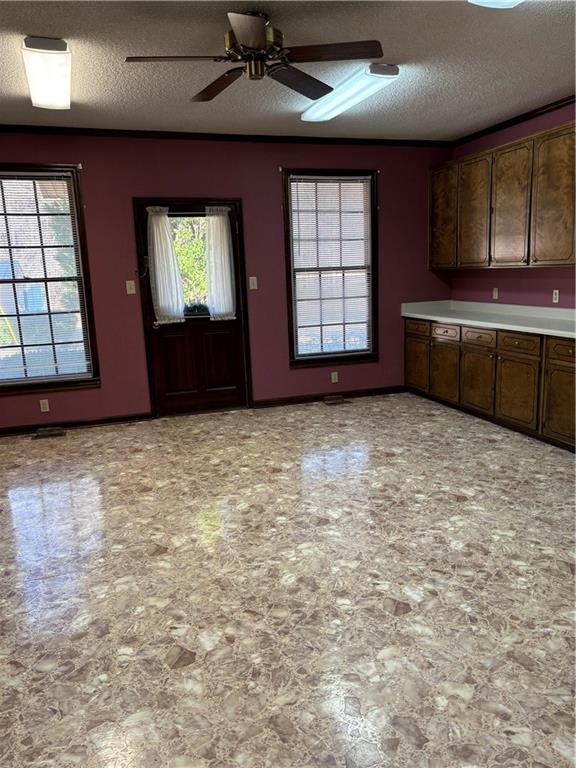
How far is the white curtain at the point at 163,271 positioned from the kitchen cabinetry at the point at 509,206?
2793 millimetres

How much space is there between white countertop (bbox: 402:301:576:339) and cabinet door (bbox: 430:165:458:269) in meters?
0.50

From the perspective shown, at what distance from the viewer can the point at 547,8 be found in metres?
2.79

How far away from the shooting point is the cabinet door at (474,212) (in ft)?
16.3

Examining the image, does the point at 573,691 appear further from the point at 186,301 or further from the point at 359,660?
the point at 186,301

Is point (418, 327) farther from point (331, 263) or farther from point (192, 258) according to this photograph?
point (192, 258)

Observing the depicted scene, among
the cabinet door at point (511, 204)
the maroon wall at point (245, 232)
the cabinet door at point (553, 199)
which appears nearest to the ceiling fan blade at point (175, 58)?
the maroon wall at point (245, 232)

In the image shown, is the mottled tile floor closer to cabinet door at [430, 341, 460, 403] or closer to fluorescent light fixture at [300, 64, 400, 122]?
cabinet door at [430, 341, 460, 403]

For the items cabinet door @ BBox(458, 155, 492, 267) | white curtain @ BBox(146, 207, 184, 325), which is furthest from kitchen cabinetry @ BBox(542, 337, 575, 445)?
white curtain @ BBox(146, 207, 184, 325)

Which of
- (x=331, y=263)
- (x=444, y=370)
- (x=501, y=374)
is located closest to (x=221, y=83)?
(x=331, y=263)

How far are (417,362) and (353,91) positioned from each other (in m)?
2.94

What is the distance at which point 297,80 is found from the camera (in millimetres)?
2951

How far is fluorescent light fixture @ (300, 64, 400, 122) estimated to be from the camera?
3443 millimetres

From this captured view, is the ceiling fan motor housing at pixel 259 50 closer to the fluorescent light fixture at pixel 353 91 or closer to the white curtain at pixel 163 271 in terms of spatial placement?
the fluorescent light fixture at pixel 353 91

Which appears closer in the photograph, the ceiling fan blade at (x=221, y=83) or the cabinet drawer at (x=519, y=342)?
the ceiling fan blade at (x=221, y=83)
